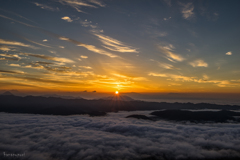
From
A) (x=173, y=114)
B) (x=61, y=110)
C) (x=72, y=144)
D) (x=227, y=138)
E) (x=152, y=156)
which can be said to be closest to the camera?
(x=152, y=156)

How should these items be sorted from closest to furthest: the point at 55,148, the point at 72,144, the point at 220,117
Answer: the point at 55,148 → the point at 72,144 → the point at 220,117

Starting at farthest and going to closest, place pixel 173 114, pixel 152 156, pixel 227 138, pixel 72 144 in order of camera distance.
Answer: pixel 173 114 → pixel 227 138 → pixel 72 144 → pixel 152 156

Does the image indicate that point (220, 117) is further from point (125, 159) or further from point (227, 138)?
point (125, 159)

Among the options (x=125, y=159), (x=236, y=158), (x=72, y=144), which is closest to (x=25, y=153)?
(x=72, y=144)

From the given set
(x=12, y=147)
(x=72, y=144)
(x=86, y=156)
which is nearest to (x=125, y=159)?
(x=86, y=156)

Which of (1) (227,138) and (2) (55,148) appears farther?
(1) (227,138)

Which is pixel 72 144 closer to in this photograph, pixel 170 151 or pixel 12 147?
pixel 12 147

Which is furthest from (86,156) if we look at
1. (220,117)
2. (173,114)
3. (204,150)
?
(220,117)

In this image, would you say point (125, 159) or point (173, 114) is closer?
point (125, 159)

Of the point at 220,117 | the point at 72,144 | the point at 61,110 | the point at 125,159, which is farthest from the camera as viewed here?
the point at 61,110
